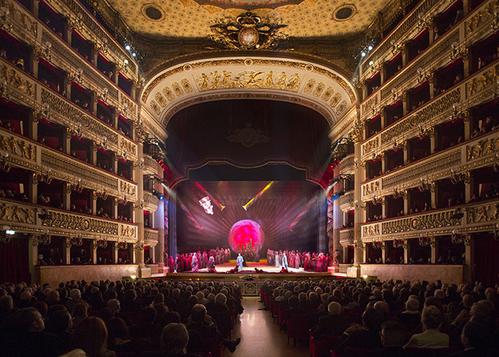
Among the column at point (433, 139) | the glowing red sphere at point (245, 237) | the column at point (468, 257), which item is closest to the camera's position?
the column at point (468, 257)

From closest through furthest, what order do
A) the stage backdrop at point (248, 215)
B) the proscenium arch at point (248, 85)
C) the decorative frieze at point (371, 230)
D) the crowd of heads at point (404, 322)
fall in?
the crowd of heads at point (404, 322) → the decorative frieze at point (371, 230) → the proscenium arch at point (248, 85) → the stage backdrop at point (248, 215)

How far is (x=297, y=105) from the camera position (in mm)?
34594

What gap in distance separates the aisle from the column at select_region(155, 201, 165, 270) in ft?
49.9

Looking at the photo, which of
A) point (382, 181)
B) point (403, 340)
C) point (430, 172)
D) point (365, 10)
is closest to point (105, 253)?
point (382, 181)

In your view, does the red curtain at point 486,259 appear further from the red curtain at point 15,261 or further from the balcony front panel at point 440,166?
the red curtain at point 15,261

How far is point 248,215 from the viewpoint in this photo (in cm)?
4406

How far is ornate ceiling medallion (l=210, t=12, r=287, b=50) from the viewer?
26.6 m

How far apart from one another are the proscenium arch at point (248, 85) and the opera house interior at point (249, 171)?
0.14m

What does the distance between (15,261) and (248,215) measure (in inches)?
1112

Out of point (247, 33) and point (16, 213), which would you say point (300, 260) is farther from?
point (16, 213)

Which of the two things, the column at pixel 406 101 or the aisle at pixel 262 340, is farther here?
the column at pixel 406 101

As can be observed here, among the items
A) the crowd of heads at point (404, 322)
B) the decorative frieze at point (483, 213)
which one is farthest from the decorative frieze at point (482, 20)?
the crowd of heads at point (404, 322)

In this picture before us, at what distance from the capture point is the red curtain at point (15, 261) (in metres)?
16.3

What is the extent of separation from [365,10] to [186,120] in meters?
14.5
